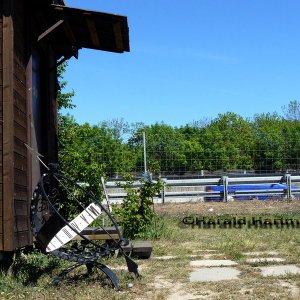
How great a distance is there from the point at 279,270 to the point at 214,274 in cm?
89

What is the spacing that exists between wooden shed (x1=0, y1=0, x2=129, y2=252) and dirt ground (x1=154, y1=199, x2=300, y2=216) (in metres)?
7.14

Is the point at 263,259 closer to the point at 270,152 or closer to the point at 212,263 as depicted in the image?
the point at 212,263

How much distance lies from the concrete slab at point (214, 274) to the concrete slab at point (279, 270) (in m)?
0.35

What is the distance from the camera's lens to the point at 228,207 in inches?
709

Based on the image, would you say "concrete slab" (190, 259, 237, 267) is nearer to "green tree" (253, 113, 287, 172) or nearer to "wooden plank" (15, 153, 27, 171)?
"wooden plank" (15, 153, 27, 171)

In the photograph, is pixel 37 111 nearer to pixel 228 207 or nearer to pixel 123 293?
pixel 123 293

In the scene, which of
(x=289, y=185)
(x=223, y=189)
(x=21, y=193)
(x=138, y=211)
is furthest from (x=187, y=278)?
(x=289, y=185)

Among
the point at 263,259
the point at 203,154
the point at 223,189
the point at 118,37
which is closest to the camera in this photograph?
the point at 263,259

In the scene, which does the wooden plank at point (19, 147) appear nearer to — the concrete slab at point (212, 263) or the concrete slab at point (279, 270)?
the concrete slab at point (212, 263)

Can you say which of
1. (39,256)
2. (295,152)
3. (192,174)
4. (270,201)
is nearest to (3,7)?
(39,256)

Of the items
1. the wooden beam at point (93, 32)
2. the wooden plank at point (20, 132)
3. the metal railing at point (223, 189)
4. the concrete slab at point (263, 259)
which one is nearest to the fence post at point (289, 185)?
the metal railing at point (223, 189)

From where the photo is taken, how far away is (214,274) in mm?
7184

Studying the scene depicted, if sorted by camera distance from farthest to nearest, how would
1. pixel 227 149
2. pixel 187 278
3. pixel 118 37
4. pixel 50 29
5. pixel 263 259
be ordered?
1. pixel 227 149
2. pixel 118 37
3. pixel 263 259
4. pixel 50 29
5. pixel 187 278

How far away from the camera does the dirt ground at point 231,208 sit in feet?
53.9
